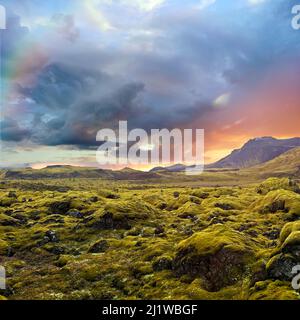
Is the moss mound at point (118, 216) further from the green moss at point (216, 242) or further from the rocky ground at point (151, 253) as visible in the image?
the green moss at point (216, 242)

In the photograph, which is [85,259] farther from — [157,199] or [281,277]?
[157,199]

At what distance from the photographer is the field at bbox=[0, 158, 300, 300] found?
143ft

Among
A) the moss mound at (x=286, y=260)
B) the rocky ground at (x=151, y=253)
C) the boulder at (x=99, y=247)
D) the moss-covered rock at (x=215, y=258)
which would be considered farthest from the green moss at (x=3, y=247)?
the moss mound at (x=286, y=260)

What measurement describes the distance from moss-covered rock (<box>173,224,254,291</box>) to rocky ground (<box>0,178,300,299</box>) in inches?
5.0

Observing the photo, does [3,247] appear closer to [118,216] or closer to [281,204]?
[118,216]

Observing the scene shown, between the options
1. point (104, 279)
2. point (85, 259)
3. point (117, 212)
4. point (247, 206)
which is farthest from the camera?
point (247, 206)

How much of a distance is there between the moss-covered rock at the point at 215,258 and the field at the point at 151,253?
5.1 inches

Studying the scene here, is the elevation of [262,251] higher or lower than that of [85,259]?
higher

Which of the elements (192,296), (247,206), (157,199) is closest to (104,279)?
(192,296)

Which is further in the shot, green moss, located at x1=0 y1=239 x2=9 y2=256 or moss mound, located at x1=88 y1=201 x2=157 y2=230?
moss mound, located at x1=88 y1=201 x2=157 y2=230
